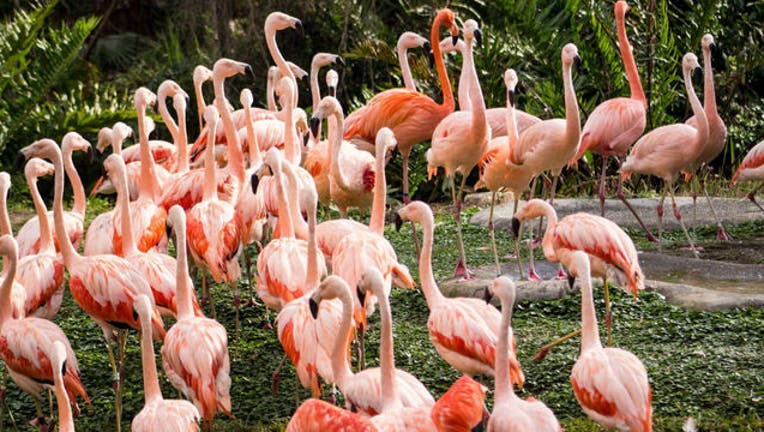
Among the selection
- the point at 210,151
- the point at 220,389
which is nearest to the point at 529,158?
the point at 210,151

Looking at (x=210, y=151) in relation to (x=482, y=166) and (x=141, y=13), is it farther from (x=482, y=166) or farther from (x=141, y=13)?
(x=141, y=13)

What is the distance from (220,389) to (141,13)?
10610 millimetres

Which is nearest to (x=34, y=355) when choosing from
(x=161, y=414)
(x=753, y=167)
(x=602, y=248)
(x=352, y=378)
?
(x=161, y=414)

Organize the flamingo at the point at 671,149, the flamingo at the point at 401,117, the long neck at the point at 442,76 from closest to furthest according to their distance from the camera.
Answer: the flamingo at the point at 401,117 → the flamingo at the point at 671,149 → the long neck at the point at 442,76

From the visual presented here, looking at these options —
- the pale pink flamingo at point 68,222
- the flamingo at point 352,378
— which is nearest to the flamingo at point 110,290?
the pale pink flamingo at point 68,222

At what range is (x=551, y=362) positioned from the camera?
17.6 ft

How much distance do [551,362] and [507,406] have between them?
5.28ft

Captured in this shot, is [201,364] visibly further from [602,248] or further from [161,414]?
[602,248]

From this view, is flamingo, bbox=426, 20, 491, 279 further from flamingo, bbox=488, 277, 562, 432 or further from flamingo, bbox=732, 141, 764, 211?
flamingo, bbox=488, 277, 562, 432

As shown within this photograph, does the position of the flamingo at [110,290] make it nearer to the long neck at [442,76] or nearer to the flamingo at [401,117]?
the flamingo at [401,117]

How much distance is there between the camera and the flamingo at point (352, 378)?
4.01 m

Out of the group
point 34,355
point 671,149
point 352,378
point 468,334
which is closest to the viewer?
point 352,378

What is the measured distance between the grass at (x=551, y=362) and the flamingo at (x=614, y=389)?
1.59 feet

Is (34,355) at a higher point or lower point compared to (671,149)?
lower
